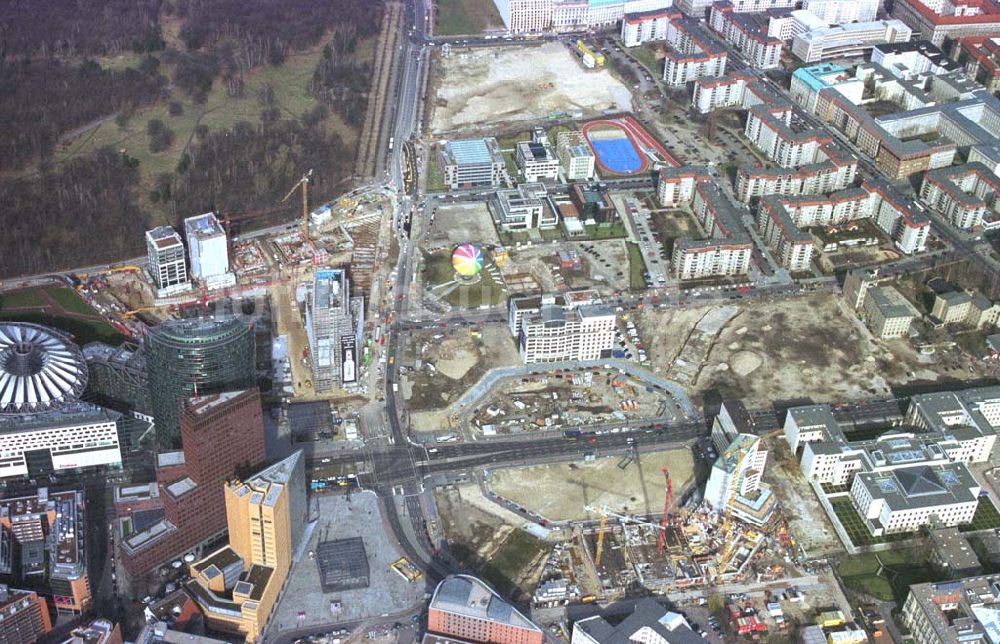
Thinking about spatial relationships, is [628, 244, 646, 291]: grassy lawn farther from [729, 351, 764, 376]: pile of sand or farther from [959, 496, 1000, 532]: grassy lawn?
[959, 496, 1000, 532]: grassy lawn

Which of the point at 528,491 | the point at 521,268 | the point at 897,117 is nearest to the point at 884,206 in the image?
the point at 897,117

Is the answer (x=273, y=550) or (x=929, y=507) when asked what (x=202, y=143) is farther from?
(x=929, y=507)

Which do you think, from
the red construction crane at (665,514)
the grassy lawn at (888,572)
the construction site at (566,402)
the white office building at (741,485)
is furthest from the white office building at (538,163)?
the grassy lawn at (888,572)

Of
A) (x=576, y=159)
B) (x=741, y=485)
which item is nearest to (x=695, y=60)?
(x=576, y=159)

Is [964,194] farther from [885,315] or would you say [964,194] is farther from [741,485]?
[741,485]

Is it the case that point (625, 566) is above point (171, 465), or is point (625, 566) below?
below

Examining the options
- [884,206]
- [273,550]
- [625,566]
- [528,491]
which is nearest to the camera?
[273,550]
